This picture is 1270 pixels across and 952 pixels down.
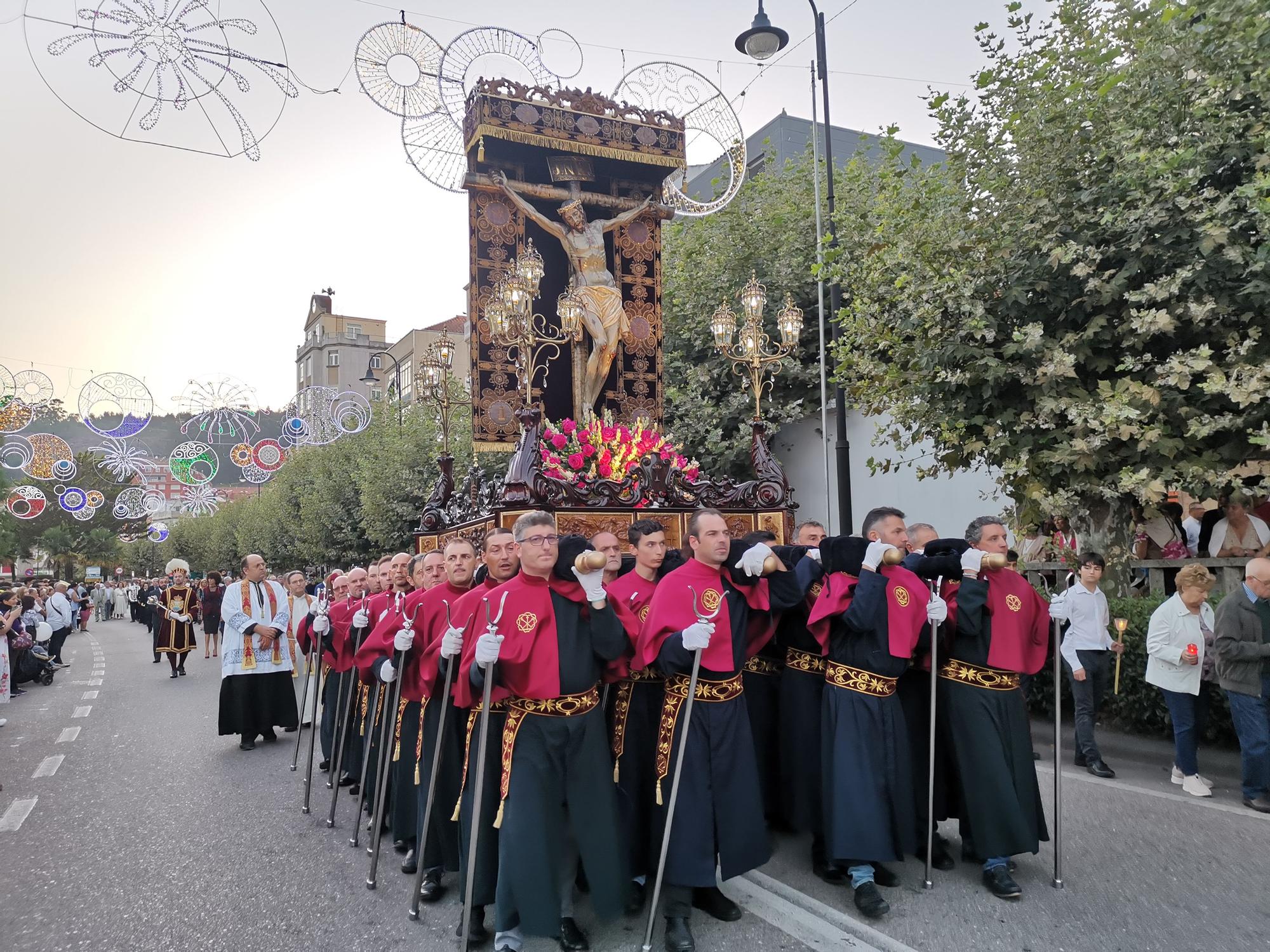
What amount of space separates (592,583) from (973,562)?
84.6 inches

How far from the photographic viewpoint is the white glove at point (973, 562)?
→ 493 cm

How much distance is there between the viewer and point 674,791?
421cm

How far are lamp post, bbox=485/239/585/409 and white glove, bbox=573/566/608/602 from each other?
18.2 ft

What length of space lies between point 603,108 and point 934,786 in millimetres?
10037

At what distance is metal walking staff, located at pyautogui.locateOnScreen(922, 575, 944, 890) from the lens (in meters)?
4.66

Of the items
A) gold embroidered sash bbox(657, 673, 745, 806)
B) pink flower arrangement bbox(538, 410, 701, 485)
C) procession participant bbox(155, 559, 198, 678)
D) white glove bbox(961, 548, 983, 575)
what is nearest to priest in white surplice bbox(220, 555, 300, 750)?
pink flower arrangement bbox(538, 410, 701, 485)

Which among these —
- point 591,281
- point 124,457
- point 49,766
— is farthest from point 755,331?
point 124,457

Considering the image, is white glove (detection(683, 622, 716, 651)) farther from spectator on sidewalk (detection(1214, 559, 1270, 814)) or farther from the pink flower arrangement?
the pink flower arrangement

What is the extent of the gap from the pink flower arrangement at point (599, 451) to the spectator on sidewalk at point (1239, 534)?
557 cm

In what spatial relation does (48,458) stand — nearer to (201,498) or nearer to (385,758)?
(201,498)

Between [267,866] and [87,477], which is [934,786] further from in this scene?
[87,477]

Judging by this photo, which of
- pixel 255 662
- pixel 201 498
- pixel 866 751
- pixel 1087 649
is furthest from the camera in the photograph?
pixel 201 498

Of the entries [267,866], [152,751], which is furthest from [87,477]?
[267,866]

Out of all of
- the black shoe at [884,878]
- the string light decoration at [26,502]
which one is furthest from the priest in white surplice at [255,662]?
the string light decoration at [26,502]
